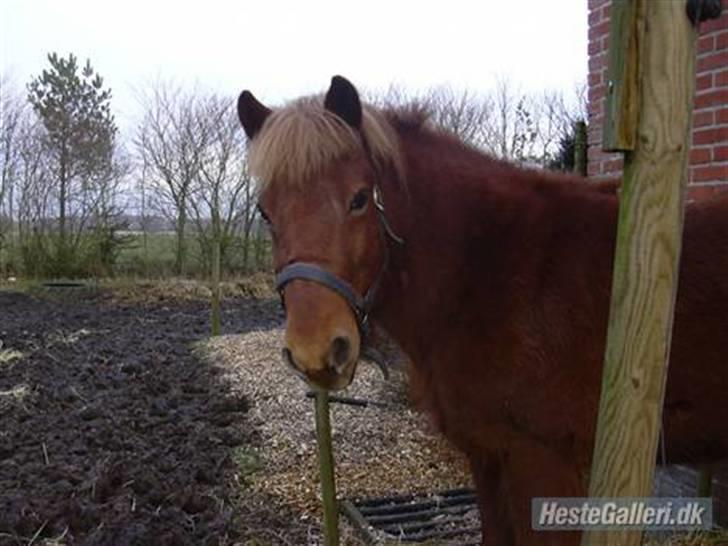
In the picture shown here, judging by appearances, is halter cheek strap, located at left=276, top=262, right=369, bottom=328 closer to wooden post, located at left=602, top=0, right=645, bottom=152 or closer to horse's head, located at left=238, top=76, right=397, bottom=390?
horse's head, located at left=238, top=76, right=397, bottom=390

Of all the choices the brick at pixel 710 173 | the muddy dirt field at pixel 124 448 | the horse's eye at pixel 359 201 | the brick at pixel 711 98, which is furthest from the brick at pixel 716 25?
the muddy dirt field at pixel 124 448

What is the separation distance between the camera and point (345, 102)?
213 centimetres

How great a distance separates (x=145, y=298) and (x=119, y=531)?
515 inches

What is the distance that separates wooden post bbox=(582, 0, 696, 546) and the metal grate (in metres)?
2.35

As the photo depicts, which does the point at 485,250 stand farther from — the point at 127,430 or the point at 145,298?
the point at 145,298

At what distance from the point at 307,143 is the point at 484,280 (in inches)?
27.4

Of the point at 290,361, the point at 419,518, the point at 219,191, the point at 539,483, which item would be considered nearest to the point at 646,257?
the point at 290,361

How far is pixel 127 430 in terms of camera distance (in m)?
5.77

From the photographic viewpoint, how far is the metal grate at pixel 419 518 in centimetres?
377

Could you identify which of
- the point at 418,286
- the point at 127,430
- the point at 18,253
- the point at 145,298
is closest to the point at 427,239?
the point at 418,286

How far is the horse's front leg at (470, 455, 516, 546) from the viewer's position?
95.6 inches

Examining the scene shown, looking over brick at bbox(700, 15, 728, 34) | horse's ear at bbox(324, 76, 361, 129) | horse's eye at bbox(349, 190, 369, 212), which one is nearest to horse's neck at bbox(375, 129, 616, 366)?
horse's eye at bbox(349, 190, 369, 212)

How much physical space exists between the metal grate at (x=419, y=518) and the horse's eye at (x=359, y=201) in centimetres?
213

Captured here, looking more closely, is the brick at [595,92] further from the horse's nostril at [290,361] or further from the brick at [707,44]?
the horse's nostril at [290,361]
